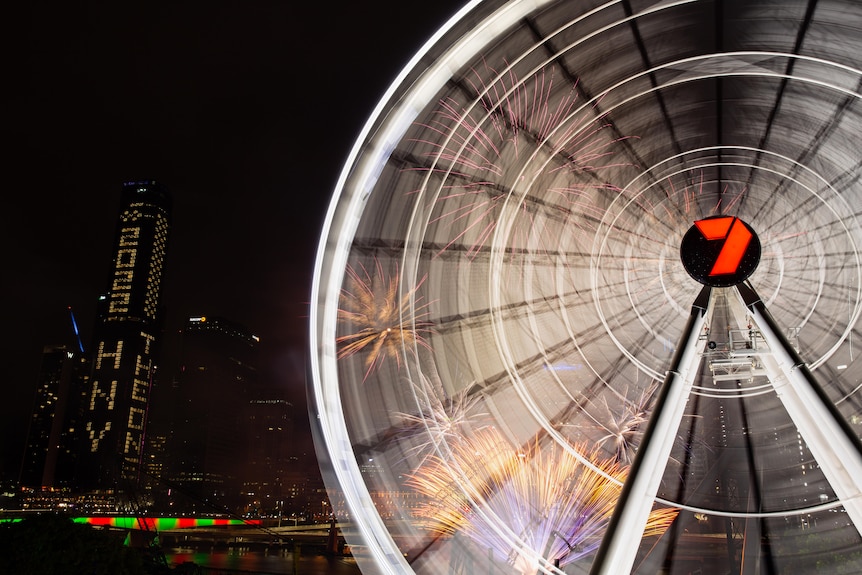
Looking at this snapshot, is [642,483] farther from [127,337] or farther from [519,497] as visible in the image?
[127,337]

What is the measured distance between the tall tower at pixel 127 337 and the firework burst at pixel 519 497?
117 m

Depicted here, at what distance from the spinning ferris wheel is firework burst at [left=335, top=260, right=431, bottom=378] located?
26 millimetres

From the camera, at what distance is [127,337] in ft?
527

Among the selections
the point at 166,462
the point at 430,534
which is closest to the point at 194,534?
the point at 166,462

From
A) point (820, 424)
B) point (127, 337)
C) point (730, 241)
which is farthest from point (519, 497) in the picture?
point (127, 337)

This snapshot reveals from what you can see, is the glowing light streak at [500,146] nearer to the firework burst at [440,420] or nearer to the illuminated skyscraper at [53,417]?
the firework burst at [440,420]

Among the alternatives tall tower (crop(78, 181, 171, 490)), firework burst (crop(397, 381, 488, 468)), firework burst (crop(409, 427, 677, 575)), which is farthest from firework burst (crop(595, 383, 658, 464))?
tall tower (crop(78, 181, 171, 490))

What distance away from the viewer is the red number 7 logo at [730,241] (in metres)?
6.07

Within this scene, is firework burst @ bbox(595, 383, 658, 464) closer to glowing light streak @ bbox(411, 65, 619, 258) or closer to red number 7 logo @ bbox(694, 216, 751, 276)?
glowing light streak @ bbox(411, 65, 619, 258)

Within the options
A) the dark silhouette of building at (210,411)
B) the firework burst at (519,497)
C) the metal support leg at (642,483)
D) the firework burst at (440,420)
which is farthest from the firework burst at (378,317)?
the dark silhouette of building at (210,411)

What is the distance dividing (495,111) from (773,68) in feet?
8.85

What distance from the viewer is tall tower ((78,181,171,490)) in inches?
5157

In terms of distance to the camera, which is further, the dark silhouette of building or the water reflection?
the dark silhouette of building

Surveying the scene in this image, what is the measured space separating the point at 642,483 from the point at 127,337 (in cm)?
17201
